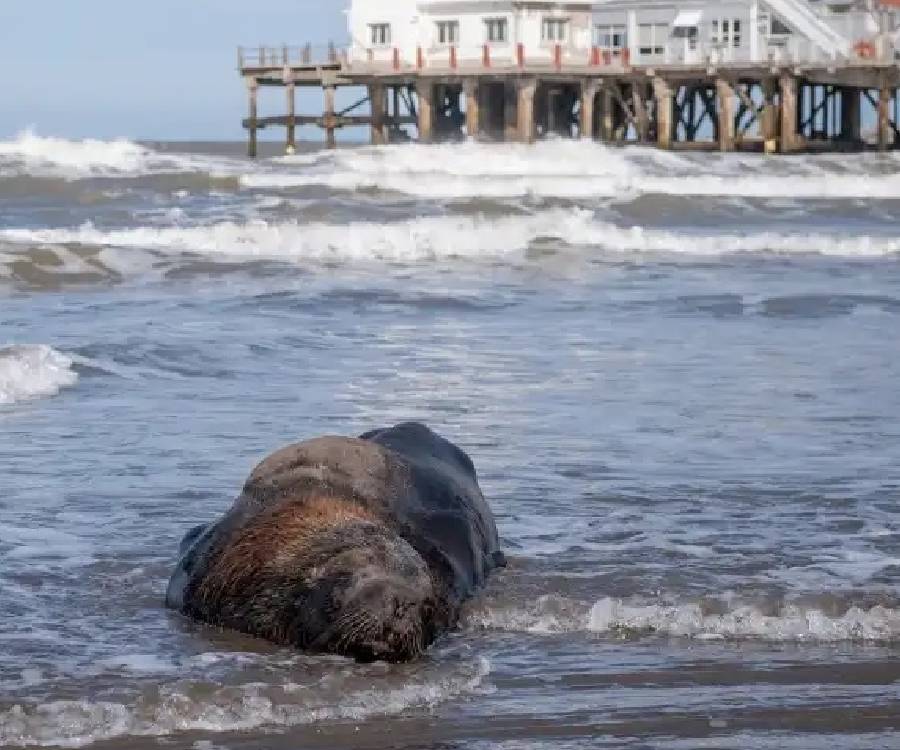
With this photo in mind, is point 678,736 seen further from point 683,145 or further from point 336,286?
point 683,145

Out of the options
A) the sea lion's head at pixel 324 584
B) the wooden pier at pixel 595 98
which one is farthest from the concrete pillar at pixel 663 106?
the sea lion's head at pixel 324 584

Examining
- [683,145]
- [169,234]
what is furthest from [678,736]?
[683,145]

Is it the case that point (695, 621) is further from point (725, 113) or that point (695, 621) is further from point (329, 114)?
point (329, 114)

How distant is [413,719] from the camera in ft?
18.8

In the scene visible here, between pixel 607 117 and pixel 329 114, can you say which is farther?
pixel 607 117

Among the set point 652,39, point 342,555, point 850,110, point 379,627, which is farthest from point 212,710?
point 652,39

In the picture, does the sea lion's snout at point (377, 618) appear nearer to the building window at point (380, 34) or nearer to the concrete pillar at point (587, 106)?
the concrete pillar at point (587, 106)

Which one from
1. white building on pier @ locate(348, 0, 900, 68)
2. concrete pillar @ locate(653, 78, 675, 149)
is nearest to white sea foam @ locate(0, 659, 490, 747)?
concrete pillar @ locate(653, 78, 675, 149)

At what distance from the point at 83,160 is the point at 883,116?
20.3 meters

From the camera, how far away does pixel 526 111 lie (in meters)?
53.5

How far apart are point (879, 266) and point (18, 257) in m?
9.56

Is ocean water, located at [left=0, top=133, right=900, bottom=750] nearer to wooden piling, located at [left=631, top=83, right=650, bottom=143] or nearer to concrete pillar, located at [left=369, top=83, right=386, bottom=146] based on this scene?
wooden piling, located at [left=631, top=83, right=650, bottom=143]

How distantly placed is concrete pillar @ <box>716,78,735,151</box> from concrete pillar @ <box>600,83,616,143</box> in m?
4.03

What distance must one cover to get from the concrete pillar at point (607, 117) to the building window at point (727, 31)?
3.33m
